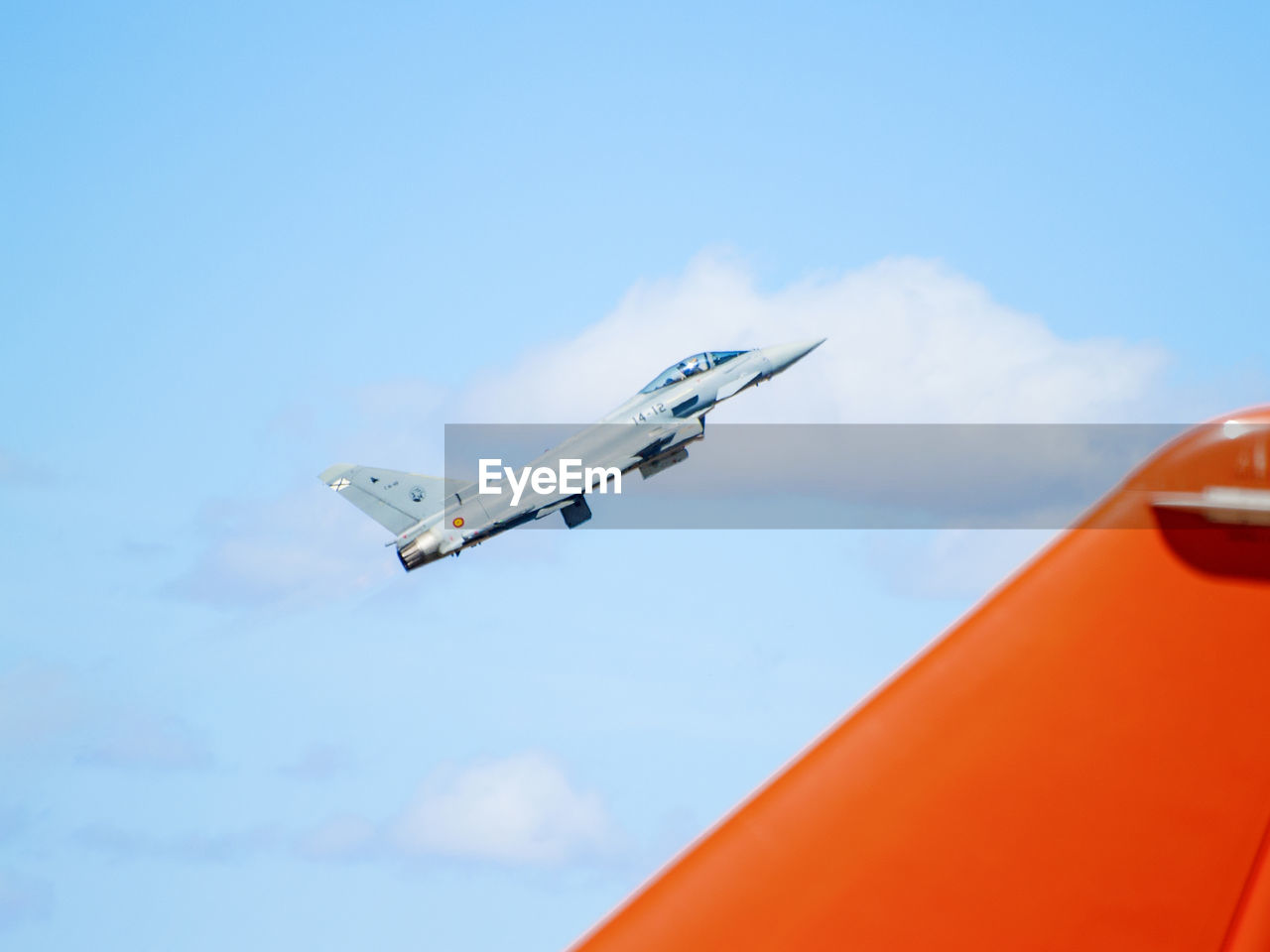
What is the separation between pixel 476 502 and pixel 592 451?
12.6 ft

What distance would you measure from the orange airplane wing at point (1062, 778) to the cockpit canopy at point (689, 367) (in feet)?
97.3

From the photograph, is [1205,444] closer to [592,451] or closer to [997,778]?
[997,778]

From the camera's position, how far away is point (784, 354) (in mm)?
35062

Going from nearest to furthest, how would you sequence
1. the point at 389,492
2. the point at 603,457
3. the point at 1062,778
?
the point at 1062,778 < the point at 603,457 < the point at 389,492

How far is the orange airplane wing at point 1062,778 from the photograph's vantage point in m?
4.38

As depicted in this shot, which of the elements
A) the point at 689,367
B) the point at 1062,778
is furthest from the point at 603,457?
the point at 1062,778

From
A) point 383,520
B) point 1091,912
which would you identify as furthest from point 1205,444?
point 383,520

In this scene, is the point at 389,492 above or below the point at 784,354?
below

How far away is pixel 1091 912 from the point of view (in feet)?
14.4

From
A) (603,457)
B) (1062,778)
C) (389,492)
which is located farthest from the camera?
(389,492)

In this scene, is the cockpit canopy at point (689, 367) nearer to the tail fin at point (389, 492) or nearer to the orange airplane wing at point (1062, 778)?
the tail fin at point (389, 492)

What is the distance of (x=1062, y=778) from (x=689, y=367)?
30489 millimetres

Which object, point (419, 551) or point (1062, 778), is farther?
point (419, 551)

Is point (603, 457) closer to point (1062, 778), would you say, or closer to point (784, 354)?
point (784, 354)
